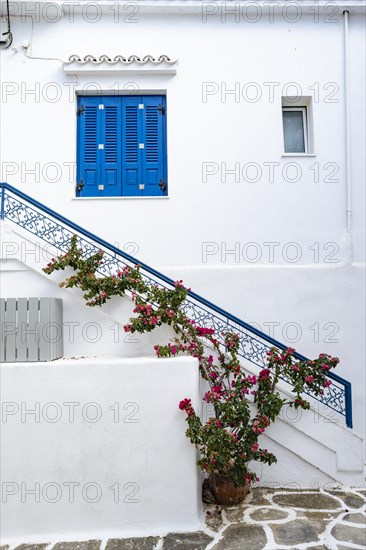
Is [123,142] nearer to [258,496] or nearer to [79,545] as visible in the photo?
[258,496]

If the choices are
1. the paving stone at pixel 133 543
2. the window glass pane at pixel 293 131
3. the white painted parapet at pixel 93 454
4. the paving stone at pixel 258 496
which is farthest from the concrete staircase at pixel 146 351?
the window glass pane at pixel 293 131

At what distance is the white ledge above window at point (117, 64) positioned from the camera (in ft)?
24.8

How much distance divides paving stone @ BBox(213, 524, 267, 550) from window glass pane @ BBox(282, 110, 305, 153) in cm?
607

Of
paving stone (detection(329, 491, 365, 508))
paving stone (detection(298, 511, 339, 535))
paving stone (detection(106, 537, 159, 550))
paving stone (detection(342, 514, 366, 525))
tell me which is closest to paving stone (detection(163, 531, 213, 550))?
paving stone (detection(106, 537, 159, 550))

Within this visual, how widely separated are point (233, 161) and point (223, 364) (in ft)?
12.2

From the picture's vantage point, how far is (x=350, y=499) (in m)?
5.57

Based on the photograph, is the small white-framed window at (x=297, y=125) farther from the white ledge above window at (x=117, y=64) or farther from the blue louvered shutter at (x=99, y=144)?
the blue louvered shutter at (x=99, y=144)

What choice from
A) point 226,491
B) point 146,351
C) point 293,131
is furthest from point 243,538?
point 293,131

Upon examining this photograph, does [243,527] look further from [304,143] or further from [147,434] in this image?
[304,143]

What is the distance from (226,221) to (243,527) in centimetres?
462

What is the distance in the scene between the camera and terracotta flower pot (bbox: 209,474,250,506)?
5387 mm

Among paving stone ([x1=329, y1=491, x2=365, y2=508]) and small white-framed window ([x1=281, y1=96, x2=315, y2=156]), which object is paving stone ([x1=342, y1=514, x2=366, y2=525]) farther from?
small white-framed window ([x1=281, y1=96, x2=315, y2=156])

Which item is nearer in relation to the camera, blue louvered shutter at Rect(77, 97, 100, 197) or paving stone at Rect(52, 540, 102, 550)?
paving stone at Rect(52, 540, 102, 550)

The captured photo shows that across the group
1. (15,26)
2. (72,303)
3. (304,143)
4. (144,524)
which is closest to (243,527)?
(144,524)
